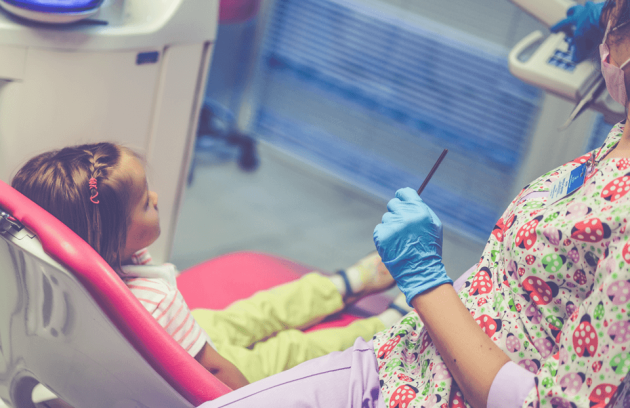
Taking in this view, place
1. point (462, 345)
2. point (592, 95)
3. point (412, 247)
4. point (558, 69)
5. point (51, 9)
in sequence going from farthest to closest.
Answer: point (558, 69), point (592, 95), point (51, 9), point (412, 247), point (462, 345)

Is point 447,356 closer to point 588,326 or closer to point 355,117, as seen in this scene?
point 588,326

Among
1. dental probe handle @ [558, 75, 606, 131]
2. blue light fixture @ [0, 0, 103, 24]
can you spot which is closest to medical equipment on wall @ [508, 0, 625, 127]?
dental probe handle @ [558, 75, 606, 131]

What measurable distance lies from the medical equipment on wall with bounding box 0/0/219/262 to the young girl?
0.24 metres

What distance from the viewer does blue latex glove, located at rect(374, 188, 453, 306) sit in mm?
810

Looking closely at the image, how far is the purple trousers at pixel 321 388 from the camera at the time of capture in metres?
0.85

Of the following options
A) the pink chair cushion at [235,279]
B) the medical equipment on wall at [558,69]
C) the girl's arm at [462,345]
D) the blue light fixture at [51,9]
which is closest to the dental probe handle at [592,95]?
the medical equipment on wall at [558,69]

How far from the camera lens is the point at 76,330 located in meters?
0.80

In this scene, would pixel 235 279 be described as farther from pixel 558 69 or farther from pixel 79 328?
pixel 558 69

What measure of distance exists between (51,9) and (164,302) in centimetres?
60

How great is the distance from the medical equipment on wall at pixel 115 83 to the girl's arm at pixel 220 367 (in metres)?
0.54

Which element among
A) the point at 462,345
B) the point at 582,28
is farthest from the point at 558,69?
the point at 462,345

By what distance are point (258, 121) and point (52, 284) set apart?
8.26ft

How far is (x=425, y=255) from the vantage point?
835 millimetres

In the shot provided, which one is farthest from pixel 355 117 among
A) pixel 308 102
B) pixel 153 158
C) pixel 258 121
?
pixel 153 158
